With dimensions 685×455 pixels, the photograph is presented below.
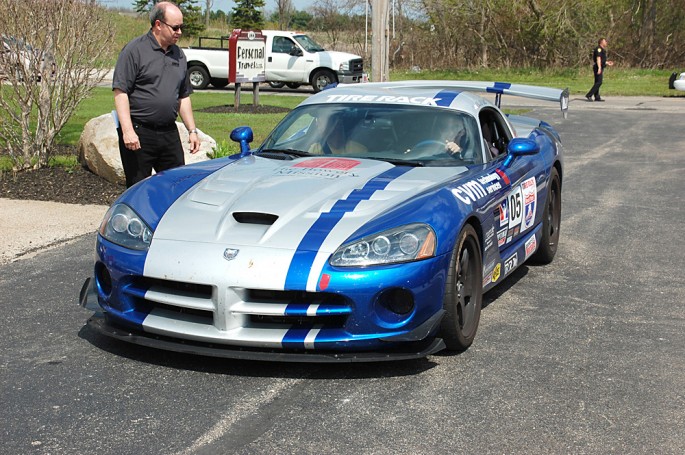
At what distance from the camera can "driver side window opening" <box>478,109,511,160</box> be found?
6809 mm

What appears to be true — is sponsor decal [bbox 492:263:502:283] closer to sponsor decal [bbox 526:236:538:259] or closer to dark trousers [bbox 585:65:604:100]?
sponsor decal [bbox 526:236:538:259]

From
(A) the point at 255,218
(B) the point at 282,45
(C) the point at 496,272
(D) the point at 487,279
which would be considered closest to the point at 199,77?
(B) the point at 282,45

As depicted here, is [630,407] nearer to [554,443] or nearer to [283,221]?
[554,443]

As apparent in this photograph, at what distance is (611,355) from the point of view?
536 cm

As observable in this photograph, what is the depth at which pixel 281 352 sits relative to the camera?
4.72 meters

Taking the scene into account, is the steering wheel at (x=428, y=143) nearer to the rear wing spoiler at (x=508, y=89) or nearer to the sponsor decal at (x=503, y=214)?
the sponsor decal at (x=503, y=214)

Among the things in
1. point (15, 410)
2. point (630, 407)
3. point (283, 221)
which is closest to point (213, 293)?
point (283, 221)

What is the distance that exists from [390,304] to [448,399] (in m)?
0.54

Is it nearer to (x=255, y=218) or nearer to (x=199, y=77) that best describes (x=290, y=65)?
(x=199, y=77)

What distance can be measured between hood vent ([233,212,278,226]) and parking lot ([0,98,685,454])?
2.38ft

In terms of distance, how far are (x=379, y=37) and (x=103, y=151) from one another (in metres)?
7.62

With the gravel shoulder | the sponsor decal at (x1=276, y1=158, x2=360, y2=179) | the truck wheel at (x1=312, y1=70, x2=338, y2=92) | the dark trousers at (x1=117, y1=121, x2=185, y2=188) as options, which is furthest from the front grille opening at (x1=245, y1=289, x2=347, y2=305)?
the truck wheel at (x1=312, y1=70, x2=338, y2=92)

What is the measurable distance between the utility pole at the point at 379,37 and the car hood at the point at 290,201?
11.6m

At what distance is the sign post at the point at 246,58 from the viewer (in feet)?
68.7
